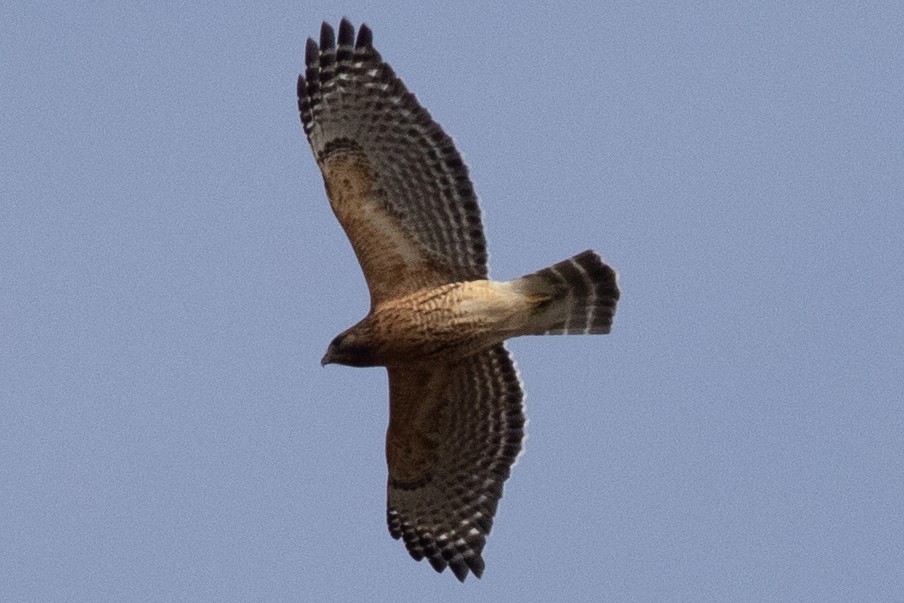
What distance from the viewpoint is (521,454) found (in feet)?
42.6

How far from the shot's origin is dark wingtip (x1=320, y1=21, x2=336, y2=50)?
1255cm

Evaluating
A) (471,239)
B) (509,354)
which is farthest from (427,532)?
(471,239)

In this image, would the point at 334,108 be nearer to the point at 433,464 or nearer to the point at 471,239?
the point at 471,239

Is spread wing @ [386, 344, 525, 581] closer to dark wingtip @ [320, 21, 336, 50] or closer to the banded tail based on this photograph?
the banded tail

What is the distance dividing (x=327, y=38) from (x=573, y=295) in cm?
244

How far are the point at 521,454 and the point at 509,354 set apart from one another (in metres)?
0.74

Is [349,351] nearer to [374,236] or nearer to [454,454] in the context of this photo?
[374,236]

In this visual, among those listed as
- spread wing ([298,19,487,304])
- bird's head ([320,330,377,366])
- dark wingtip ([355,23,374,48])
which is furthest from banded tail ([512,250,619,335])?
dark wingtip ([355,23,374,48])

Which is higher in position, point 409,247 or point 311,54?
point 311,54

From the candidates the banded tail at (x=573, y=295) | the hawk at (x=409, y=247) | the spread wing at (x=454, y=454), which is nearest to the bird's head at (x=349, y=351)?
the hawk at (x=409, y=247)

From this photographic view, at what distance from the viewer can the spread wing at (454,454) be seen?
41.8ft

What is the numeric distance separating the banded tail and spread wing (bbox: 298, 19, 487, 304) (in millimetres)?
421

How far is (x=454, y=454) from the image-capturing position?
1295cm

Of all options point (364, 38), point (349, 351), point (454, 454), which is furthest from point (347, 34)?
point (454, 454)
